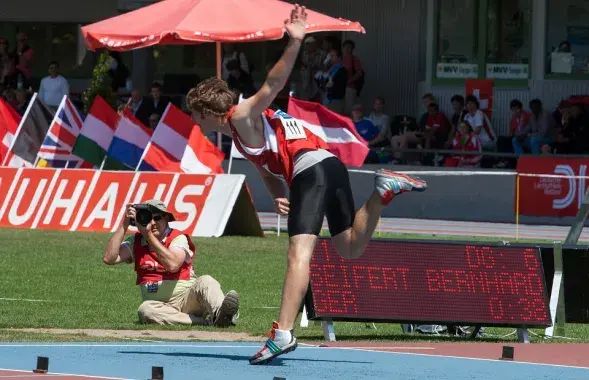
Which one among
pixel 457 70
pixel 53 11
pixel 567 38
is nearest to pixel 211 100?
pixel 567 38

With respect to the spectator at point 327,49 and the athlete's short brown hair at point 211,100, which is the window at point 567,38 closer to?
the spectator at point 327,49

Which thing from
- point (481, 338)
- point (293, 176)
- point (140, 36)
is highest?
point (140, 36)

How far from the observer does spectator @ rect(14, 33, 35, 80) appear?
Result: 3391cm

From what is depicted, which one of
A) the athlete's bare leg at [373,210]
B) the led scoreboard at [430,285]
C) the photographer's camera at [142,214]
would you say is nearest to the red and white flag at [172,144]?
the photographer's camera at [142,214]

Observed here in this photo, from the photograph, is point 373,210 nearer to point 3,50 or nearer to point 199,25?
point 199,25

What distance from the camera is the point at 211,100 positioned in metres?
9.87

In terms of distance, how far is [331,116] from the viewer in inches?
864

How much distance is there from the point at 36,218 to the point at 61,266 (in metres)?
4.59

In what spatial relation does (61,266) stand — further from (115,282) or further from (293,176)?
(293,176)

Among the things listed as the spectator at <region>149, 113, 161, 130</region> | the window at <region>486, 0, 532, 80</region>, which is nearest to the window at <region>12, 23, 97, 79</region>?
the spectator at <region>149, 113, 161, 130</region>

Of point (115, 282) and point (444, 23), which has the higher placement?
point (444, 23)

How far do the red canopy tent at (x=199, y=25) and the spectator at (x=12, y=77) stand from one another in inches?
457

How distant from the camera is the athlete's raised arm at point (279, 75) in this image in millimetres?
9586

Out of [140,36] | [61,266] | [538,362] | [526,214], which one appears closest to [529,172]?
[526,214]
